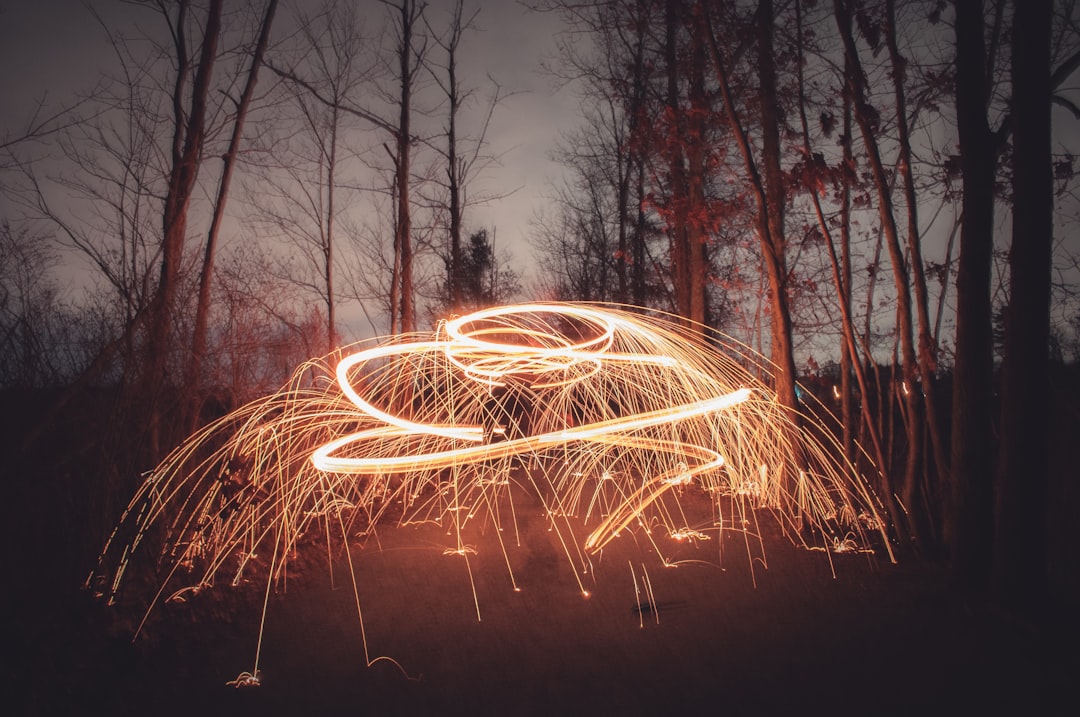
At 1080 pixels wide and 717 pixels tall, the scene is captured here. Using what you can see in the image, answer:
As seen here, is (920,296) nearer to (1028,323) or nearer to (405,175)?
(1028,323)

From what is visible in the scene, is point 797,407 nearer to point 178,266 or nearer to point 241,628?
point 241,628

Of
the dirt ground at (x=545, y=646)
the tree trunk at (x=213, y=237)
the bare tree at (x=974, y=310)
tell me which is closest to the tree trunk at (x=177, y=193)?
the tree trunk at (x=213, y=237)

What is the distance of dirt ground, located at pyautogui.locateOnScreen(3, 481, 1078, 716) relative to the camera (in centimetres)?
356

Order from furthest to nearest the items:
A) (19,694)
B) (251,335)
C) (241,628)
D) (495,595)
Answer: (251,335) < (495,595) < (241,628) < (19,694)

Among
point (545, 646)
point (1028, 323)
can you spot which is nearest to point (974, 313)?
point (1028, 323)

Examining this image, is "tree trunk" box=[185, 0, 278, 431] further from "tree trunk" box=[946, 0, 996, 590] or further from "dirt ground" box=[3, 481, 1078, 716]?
"tree trunk" box=[946, 0, 996, 590]

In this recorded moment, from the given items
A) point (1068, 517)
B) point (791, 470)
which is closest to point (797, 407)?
point (791, 470)

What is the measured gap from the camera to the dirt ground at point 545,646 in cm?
356

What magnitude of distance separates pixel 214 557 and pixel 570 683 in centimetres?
315

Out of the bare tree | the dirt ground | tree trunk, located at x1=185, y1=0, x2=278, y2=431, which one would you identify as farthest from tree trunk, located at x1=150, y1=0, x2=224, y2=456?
the bare tree

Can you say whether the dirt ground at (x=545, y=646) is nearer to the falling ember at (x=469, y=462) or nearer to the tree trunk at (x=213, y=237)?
the falling ember at (x=469, y=462)

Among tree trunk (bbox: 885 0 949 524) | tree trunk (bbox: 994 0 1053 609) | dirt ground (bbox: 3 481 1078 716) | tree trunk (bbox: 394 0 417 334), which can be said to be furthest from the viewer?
tree trunk (bbox: 394 0 417 334)

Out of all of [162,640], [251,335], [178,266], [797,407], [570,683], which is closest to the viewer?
[570,683]

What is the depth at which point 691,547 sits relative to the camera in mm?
5926
